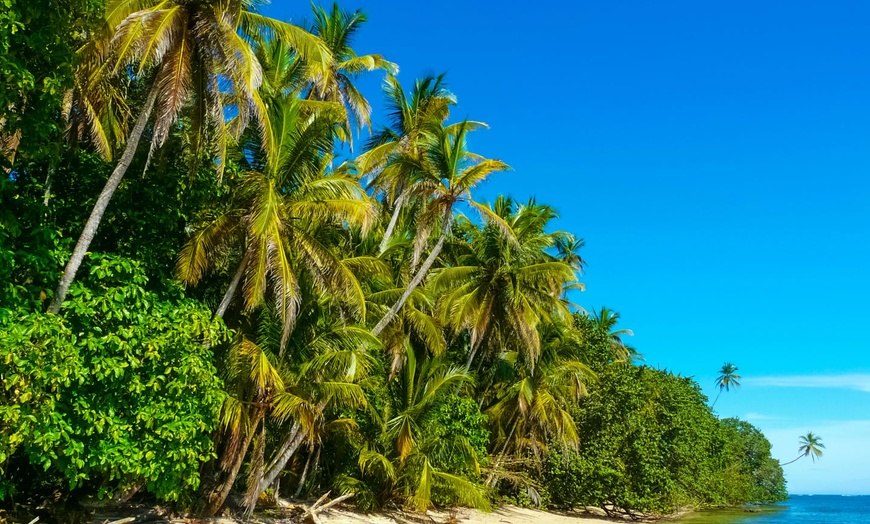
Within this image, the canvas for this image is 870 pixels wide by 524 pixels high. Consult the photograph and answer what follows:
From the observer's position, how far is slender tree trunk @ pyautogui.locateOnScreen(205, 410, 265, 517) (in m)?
13.5

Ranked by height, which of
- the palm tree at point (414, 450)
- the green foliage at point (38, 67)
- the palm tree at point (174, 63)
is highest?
the palm tree at point (174, 63)

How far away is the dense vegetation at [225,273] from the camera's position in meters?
9.42

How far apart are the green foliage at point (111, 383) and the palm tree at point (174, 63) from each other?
74cm

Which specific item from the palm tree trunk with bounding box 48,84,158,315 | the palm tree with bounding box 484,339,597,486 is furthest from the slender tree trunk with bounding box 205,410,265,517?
the palm tree with bounding box 484,339,597,486

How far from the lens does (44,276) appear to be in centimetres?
982

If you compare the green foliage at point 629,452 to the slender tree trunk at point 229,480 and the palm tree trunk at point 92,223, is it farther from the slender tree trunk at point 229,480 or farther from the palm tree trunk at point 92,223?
the palm tree trunk at point 92,223

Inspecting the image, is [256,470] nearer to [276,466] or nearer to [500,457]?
[276,466]

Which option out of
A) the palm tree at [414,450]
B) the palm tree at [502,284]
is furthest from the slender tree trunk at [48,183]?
the palm tree at [502,284]

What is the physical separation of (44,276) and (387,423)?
10692 millimetres

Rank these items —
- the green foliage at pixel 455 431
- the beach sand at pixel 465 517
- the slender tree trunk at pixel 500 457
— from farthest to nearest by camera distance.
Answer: the slender tree trunk at pixel 500 457 → the green foliage at pixel 455 431 → the beach sand at pixel 465 517

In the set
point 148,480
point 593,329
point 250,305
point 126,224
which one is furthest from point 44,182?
point 593,329

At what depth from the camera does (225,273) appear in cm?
1534

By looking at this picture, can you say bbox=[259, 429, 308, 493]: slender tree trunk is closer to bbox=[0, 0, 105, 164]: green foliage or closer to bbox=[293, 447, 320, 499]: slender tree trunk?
bbox=[293, 447, 320, 499]: slender tree trunk

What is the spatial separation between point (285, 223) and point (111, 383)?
16.1 ft
